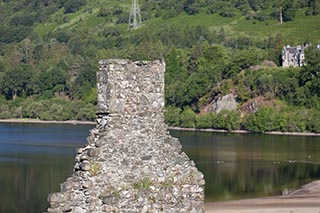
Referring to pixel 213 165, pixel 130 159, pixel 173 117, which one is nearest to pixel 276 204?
pixel 213 165

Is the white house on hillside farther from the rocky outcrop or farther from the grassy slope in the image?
the rocky outcrop

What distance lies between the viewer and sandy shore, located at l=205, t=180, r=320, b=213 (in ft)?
122

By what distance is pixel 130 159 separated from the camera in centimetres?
922

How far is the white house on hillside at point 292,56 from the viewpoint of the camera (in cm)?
12406

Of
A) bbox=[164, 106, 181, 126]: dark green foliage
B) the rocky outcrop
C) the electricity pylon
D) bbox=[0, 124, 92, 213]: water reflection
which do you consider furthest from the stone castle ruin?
→ the electricity pylon

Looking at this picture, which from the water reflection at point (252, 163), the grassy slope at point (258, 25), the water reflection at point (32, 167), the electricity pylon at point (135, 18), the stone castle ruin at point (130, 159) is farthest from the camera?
the electricity pylon at point (135, 18)

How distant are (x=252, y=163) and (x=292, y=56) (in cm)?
6873

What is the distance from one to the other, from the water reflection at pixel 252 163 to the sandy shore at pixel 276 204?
1.99 meters

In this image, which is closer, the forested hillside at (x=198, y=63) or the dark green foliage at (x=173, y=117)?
the forested hillside at (x=198, y=63)

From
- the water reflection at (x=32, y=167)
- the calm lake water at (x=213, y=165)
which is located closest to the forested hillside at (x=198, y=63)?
the calm lake water at (x=213, y=165)

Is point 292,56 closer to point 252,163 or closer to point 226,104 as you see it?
point 226,104

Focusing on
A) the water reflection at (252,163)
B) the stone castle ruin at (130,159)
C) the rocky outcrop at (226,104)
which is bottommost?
the water reflection at (252,163)

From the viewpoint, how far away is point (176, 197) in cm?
943

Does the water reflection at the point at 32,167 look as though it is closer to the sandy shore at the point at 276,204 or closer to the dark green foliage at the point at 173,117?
the sandy shore at the point at 276,204
